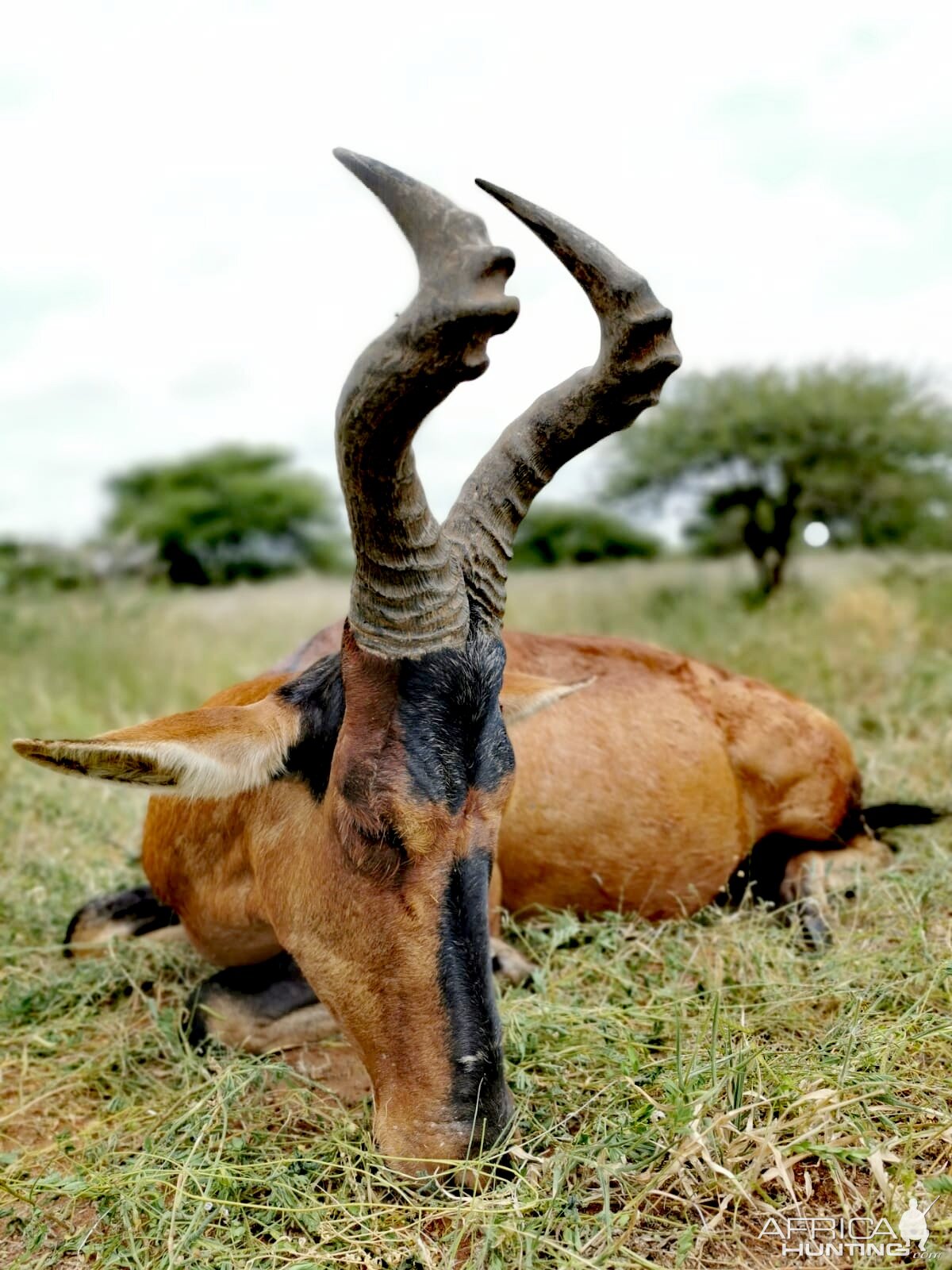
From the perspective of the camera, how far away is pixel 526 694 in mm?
3807

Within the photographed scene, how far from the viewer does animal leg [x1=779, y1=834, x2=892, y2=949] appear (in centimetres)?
470

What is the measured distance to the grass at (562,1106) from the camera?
8.72 feet

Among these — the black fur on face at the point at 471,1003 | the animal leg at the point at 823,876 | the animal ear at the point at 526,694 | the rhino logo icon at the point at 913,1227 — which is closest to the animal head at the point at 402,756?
the black fur on face at the point at 471,1003

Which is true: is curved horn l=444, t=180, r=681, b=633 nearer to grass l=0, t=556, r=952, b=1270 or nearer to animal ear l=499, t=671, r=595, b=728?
animal ear l=499, t=671, r=595, b=728

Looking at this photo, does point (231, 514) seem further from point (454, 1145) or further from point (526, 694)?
point (454, 1145)

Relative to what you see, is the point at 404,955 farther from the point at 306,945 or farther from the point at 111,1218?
the point at 111,1218

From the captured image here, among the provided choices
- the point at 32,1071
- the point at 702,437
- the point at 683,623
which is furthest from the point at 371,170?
the point at 702,437

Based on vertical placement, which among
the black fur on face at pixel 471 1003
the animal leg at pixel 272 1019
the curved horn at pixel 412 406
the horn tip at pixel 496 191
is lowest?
the animal leg at pixel 272 1019

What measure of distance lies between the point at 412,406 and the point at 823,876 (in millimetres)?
3361

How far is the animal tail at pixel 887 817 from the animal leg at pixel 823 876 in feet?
0.22

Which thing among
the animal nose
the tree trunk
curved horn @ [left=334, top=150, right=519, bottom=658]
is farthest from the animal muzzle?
the tree trunk

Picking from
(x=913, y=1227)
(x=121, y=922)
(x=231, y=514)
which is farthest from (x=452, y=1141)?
(x=231, y=514)

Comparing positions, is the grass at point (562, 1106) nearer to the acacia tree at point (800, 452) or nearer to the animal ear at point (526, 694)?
the animal ear at point (526, 694)

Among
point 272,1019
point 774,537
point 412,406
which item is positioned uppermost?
point 412,406
